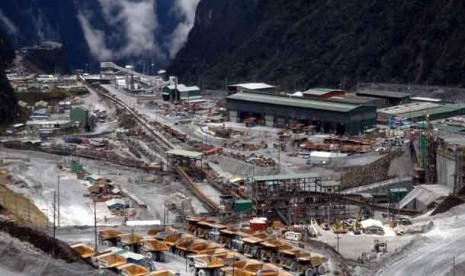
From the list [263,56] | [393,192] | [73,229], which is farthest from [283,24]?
[73,229]

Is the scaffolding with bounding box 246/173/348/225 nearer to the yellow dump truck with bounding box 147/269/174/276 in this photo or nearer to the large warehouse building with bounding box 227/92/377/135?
the yellow dump truck with bounding box 147/269/174/276

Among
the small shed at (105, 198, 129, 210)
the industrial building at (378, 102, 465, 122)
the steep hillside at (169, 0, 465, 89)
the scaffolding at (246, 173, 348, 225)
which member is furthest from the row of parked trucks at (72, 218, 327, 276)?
the steep hillside at (169, 0, 465, 89)

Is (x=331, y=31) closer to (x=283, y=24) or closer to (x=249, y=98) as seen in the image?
(x=283, y=24)

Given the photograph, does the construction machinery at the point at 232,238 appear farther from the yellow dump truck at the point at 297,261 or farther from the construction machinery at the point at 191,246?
the yellow dump truck at the point at 297,261

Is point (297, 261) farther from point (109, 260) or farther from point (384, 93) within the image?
point (384, 93)

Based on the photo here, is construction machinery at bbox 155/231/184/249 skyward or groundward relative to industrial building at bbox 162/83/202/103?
groundward
